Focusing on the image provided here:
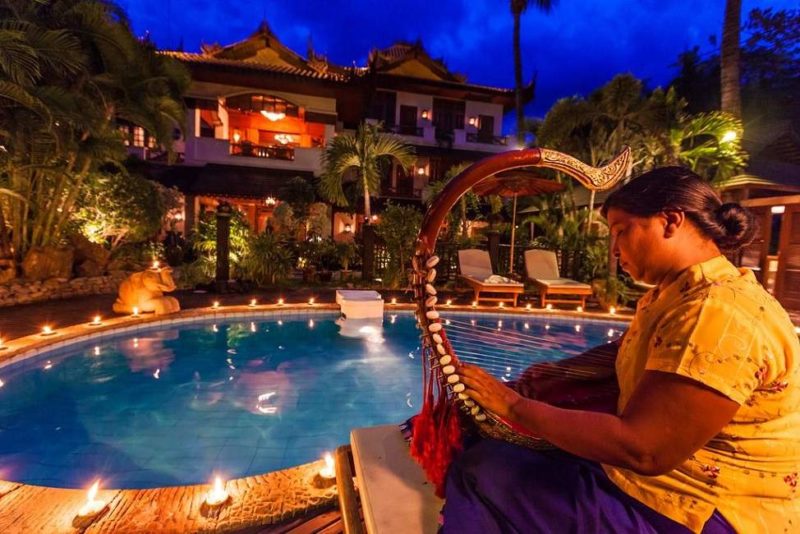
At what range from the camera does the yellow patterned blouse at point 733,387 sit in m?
0.85

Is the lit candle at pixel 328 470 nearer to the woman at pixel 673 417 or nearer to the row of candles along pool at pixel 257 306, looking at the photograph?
the woman at pixel 673 417

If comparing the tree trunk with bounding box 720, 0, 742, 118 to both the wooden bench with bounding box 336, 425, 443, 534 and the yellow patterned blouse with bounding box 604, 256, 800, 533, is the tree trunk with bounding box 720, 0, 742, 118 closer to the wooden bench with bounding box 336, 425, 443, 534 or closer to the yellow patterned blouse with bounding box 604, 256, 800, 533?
the yellow patterned blouse with bounding box 604, 256, 800, 533

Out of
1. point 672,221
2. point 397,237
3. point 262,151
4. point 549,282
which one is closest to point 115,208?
point 397,237

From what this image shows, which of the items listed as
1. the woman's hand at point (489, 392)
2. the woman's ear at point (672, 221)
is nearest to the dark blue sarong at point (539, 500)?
the woman's hand at point (489, 392)

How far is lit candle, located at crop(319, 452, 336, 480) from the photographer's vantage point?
2133 millimetres

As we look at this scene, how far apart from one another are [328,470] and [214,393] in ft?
9.03

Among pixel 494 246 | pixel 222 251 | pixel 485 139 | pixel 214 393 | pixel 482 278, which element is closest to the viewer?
pixel 214 393

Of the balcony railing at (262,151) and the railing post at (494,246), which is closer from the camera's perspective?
the railing post at (494,246)

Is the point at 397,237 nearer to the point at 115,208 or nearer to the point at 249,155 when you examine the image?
the point at 115,208

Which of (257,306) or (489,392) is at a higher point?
(489,392)

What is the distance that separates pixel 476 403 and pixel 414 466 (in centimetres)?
57

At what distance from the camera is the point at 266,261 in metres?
9.46

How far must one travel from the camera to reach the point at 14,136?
6242mm

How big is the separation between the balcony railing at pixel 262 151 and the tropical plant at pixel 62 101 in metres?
7.63
